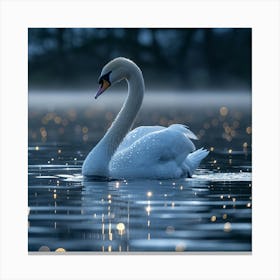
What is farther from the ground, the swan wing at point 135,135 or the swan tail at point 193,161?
the swan wing at point 135,135

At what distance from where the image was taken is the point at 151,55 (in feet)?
65.5

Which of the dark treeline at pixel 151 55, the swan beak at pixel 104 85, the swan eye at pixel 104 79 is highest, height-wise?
the dark treeline at pixel 151 55

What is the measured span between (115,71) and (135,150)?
1044 mm

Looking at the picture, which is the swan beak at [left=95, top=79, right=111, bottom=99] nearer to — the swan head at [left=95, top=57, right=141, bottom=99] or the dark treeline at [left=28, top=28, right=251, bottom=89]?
the swan head at [left=95, top=57, right=141, bottom=99]

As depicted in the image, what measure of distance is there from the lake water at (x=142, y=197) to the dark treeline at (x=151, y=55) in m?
0.32

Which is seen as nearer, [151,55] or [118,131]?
[118,131]

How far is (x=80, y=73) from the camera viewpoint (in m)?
20.1

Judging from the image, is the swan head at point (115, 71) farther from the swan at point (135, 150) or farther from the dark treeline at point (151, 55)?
the dark treeline at point (151, 55)

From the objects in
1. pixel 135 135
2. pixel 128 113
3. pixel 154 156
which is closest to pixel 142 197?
pixel 154 156

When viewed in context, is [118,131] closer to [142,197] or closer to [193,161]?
[193,161]

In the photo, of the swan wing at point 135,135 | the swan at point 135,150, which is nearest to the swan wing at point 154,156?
the swan at point 135,150

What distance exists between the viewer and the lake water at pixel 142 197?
660 inches

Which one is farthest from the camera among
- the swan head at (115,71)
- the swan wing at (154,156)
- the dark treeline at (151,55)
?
the swan head at (115,71)
